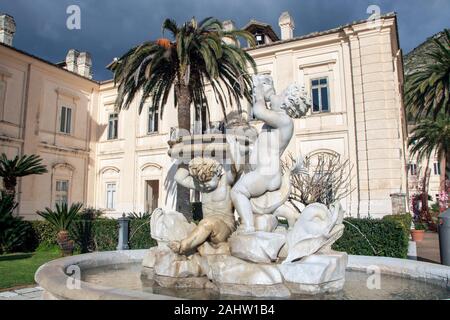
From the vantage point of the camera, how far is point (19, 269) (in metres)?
9.05

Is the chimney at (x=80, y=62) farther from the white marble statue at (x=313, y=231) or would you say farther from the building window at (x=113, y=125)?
the white marble statue at (x=313, y=231)

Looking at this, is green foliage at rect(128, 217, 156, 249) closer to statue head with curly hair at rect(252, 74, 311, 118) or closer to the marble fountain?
the marble fountain

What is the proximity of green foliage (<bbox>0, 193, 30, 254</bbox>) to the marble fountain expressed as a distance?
9.60 meters

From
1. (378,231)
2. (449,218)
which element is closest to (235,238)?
(449,218)

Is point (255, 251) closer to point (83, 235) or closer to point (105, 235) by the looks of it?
point (105, 235)

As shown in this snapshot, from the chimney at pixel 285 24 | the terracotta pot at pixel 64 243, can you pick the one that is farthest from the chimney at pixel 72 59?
the terracotta pot at pixel 64 243

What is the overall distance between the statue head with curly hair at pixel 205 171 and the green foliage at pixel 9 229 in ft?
36.5

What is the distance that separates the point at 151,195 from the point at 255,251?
20.4 m

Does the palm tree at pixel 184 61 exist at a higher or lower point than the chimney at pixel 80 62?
lower

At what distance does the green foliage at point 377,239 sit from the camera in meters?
9.30

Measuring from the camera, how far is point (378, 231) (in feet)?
31.2

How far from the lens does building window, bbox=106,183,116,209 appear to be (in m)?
23.7

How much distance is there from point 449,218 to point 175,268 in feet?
19.4

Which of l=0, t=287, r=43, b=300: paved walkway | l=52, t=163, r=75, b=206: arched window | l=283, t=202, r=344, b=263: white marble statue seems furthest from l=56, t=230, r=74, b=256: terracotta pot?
l=52, t=163, r=75, b=206: arched window
